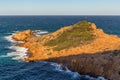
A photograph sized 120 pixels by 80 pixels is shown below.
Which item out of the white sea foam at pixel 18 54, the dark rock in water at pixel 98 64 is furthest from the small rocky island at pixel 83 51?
the white sea foam at pixel 18 54

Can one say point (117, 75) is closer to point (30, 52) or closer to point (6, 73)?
point (6, 73)

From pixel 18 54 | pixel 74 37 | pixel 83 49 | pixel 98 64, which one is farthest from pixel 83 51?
pixel 18 54

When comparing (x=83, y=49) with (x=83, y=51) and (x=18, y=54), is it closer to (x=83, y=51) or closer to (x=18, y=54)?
(x=83, y=51)

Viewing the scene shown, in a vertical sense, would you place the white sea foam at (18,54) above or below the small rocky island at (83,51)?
below

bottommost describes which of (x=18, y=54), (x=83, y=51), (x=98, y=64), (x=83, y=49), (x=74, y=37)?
(x=18, y=54)

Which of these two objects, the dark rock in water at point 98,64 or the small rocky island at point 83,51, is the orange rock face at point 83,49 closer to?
the small rocky island at point 83,51

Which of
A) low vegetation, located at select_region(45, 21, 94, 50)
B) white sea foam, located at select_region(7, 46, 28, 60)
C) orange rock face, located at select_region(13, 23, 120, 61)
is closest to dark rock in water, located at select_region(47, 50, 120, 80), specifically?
orange rock face, located at select_region(13, 23, 120, 61)
